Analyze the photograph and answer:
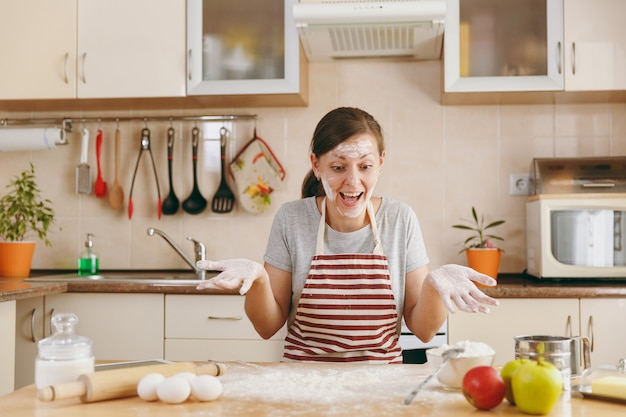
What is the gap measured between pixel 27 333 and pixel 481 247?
1.84 m

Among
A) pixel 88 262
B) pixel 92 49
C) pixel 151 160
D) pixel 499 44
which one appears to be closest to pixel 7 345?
pixel 88 262

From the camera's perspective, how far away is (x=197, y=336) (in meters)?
2.69

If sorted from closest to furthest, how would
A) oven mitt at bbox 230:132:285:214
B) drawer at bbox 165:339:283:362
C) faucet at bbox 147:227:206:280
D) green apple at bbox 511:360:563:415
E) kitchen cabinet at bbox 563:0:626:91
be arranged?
green apple at bbox 511:360:563:415, drawer at bbox 165:339:283:362, kitchen cabinet at bbox 563:0:626:91, faucet at bbox 147:227:206:280, oven mitt at bbox 230:132:285:214

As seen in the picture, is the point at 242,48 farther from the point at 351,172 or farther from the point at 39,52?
the point at 351,172

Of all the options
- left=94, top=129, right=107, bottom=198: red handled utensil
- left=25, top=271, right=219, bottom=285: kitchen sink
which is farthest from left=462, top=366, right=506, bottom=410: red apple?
left=94, top=129, right=107, bottom=198: red handled utensil

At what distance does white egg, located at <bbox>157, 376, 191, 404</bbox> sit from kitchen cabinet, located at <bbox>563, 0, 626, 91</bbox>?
7.13 feet

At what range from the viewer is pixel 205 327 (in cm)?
269

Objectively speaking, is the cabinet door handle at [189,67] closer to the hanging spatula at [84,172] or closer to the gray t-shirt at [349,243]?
the hanging spatula at [84,172]

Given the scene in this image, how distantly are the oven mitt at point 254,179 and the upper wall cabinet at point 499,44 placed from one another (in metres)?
0.87

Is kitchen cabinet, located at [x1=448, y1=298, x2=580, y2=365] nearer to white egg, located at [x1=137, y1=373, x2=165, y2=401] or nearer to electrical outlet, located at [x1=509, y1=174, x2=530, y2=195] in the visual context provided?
electrical outlet, located at [x1=509, y1=174, x2=530, y2=195]

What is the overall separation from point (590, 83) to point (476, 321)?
41.6 inches

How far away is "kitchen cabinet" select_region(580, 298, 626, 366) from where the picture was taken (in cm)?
255

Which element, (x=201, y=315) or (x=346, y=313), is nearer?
(x=346, y=313)

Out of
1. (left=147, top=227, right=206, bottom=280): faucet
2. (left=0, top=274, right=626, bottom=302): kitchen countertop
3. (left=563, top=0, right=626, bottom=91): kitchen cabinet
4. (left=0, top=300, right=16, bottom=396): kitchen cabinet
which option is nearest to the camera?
(left=0, top=300, right=16, bottom=396): kitchen cabinet
